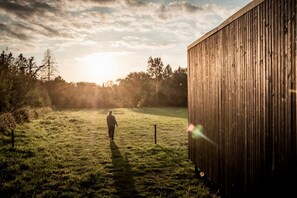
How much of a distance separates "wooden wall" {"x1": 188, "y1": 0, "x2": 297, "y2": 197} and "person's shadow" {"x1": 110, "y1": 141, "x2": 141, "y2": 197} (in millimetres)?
2352

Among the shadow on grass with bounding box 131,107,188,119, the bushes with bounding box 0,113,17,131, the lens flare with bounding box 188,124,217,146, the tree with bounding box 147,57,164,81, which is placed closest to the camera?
the lens flare with bounding box 188,124,217,146

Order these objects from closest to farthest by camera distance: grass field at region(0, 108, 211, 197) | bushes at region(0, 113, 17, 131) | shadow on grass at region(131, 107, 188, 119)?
grass field at region(0, 108, 211, 197) → bushes at region(0, 113, 17, 131) → shadow on grass at region(131, 107, 188, 119)

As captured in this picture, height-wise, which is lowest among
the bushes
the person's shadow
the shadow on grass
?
the person's shadow

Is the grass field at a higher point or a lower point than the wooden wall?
lower

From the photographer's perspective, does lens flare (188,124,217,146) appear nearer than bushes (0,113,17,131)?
Yes

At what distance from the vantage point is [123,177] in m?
8.81

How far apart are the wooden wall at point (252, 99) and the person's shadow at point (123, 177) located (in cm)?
235

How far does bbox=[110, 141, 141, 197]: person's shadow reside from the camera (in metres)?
7.48

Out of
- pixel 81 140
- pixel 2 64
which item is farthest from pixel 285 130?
pixel 2 64

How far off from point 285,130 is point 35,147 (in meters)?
12.6

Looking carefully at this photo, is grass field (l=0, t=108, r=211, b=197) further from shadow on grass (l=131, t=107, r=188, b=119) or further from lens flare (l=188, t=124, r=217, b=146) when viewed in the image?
shadow on grass (l=131, t=107, r=188, b=119)

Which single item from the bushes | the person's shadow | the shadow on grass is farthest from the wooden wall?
the shadow on grass

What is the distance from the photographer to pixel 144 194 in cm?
733

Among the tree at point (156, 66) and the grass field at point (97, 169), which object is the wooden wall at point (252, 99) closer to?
the grass field at point (97, 169)
